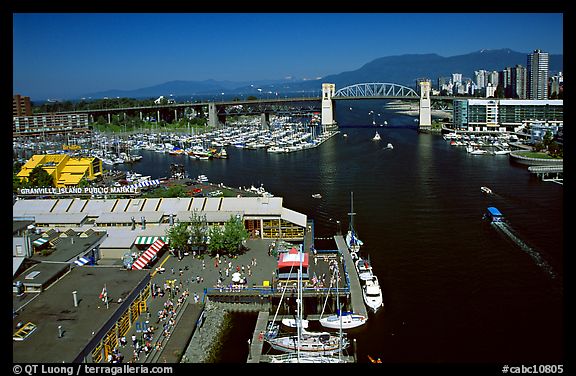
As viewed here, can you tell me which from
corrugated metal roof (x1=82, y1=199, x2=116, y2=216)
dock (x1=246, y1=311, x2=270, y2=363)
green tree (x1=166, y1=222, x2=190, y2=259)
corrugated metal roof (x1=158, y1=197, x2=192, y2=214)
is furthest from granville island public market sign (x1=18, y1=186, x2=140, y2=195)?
dock (x1=246, y1=311, x2=270, y2=363)

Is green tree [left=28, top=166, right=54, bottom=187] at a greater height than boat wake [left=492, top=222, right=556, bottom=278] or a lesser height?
greater

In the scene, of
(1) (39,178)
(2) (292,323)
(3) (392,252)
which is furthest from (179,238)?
(1) (39,178)

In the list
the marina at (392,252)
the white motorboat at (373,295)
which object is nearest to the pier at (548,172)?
the marina at (392,252)

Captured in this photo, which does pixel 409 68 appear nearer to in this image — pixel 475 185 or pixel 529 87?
pixel 529 87

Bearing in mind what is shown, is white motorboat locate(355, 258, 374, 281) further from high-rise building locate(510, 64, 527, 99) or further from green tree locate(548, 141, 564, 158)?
high-rise building locate(510, 64, 527, 99)

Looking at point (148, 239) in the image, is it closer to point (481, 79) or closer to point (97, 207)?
point (97, 207)
